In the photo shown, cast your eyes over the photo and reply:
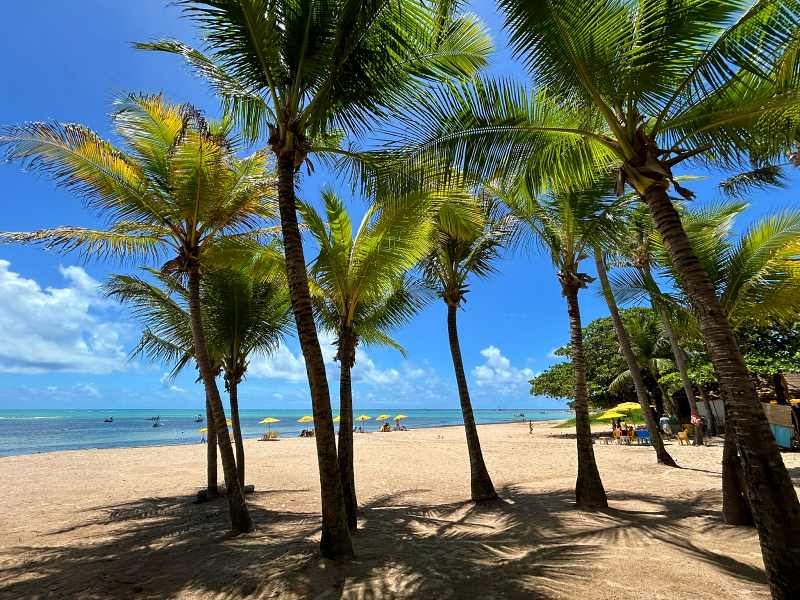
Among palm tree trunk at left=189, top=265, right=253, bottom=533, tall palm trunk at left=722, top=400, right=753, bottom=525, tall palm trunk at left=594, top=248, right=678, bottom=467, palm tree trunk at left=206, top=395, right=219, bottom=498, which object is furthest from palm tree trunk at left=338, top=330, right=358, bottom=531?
tall palm trunk at left=594, top=248, right=678, bottom=467

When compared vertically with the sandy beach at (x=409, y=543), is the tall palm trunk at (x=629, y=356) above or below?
above

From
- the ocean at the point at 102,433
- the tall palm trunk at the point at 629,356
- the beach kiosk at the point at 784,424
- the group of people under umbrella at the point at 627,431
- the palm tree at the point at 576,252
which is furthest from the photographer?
the ocean at the point at 102,433

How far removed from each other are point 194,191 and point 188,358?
267 inches

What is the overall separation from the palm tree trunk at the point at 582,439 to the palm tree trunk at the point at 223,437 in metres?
5.70

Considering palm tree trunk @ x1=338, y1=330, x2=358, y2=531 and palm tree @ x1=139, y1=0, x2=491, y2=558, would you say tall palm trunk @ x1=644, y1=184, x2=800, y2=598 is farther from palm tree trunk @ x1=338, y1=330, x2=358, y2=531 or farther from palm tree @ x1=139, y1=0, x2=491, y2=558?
palm tree trunk @ x1=338, y1=330, x2=358, y2=531

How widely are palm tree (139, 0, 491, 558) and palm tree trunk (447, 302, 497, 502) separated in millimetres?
3985

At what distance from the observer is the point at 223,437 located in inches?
291

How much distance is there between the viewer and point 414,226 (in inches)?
303

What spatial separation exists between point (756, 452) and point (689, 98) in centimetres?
374

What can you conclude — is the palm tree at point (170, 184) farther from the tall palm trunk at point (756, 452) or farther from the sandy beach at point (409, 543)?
the tall palm trunk at point (756, 452)

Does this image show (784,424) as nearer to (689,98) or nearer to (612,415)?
(612,415)

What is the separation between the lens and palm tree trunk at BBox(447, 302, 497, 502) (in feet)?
28.7

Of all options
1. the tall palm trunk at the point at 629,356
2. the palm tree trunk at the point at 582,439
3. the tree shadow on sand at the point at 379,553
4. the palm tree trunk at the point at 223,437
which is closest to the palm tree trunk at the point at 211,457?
the tree shadow on sand at the point at 379,553

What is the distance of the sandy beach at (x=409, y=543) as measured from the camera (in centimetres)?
446
